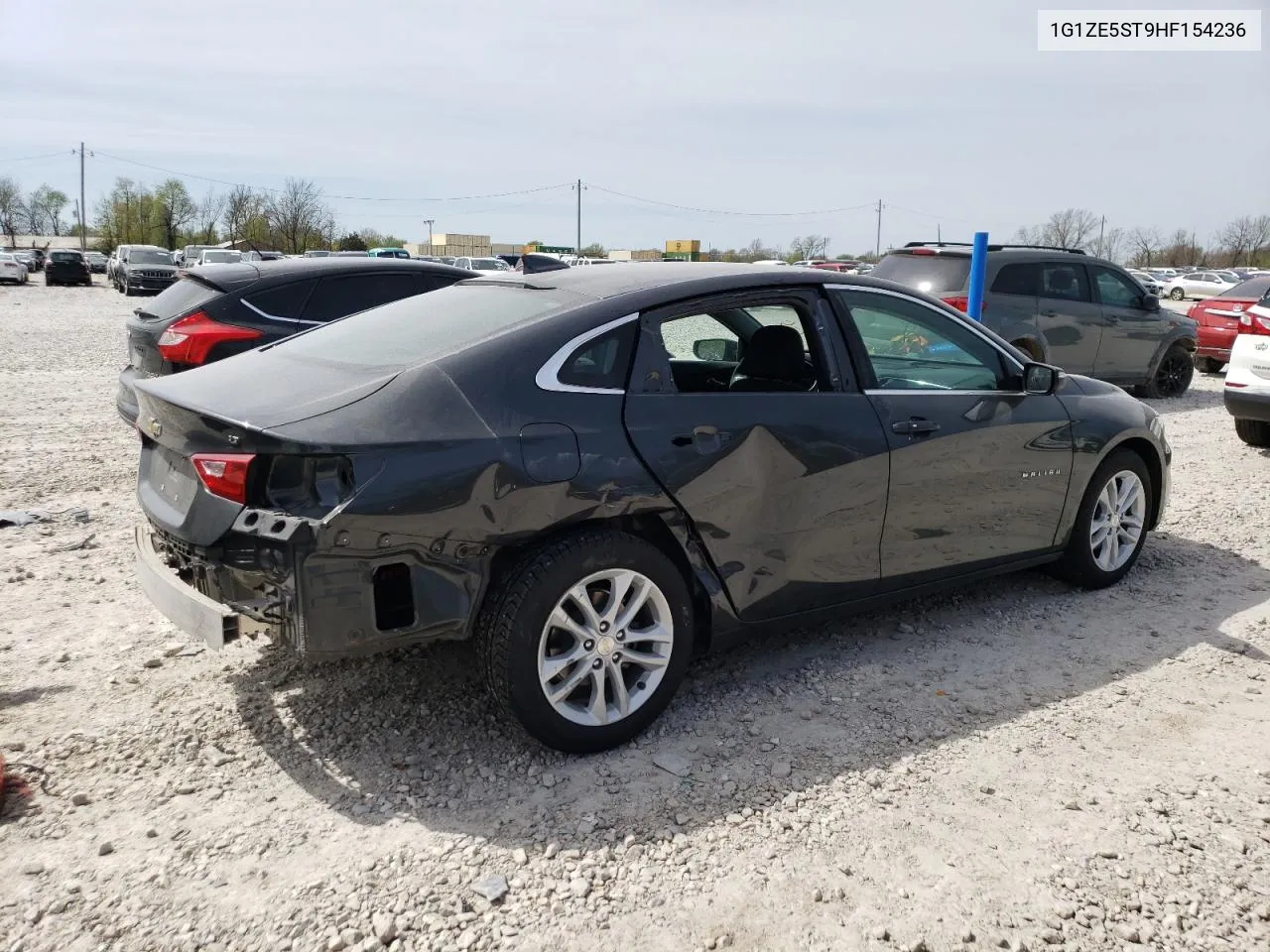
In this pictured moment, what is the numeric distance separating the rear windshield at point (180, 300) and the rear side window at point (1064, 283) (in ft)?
27.1

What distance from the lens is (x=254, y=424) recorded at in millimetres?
3166

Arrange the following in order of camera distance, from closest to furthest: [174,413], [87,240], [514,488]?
[514,488], [174,413], [87,240]

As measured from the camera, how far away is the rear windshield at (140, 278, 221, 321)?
23.4 feet

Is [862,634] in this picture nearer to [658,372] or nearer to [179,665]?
[658,372]

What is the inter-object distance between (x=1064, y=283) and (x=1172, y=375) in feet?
8.88

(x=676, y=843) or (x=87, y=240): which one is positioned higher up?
(x=87, y=240)

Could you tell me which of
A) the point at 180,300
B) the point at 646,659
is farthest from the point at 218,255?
the point at 646,659

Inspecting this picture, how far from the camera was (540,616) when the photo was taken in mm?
3301

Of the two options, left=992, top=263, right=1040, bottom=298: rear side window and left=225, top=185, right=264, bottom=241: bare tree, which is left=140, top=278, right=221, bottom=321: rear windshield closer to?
left=992, top=263, right=1040, bottom=298: rear side window

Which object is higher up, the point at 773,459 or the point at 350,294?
the point at 350,294

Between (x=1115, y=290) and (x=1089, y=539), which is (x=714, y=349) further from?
(x=1115, y=290)

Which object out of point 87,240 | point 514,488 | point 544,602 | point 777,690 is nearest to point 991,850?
point 777,690

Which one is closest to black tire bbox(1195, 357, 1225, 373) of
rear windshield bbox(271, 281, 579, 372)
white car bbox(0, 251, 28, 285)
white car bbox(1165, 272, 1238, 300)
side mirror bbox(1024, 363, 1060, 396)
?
side mirror bbox(1024, 363, 1060, 396)

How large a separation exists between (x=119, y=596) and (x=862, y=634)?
3504 mm
